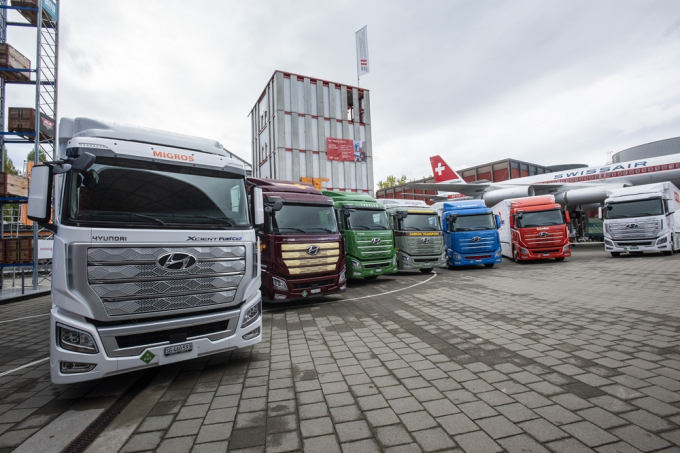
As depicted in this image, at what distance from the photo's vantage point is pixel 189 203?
4.07 m

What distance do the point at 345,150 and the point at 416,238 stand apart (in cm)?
1696

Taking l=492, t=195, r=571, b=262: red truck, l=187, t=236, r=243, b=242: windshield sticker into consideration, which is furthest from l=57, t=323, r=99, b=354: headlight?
l=492, t=195, r=571, b=262: red truck

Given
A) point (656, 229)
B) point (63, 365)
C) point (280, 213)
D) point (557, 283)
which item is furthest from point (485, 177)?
point (63, 365)

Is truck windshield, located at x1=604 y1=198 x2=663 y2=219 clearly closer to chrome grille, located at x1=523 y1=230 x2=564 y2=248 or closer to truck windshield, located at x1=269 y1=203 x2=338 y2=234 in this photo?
chrome grille, located at x1=523 y1=230 x2=564 y2=248

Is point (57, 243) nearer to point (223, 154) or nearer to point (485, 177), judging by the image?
point (223, 154)

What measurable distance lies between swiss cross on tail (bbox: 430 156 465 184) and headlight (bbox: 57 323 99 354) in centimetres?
3252

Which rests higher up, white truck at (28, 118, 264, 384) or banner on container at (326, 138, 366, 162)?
banner on container at (326, 138, 366, 162)

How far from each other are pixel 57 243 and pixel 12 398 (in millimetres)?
1621

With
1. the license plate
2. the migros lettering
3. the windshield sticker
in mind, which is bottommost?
the license plate

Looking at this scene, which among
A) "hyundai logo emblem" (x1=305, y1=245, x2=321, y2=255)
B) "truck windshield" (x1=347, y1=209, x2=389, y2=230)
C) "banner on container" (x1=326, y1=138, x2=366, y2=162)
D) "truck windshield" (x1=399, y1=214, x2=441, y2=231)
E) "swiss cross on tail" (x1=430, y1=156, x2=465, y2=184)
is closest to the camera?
"hyundai logo emblem" (x1=305, y1=245, x2=321, y2=255)

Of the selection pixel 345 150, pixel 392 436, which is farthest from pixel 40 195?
pixel 345 150

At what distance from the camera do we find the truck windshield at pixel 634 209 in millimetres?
14602

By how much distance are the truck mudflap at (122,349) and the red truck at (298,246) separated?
3.26 meters

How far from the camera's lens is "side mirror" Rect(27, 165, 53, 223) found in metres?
3.48
